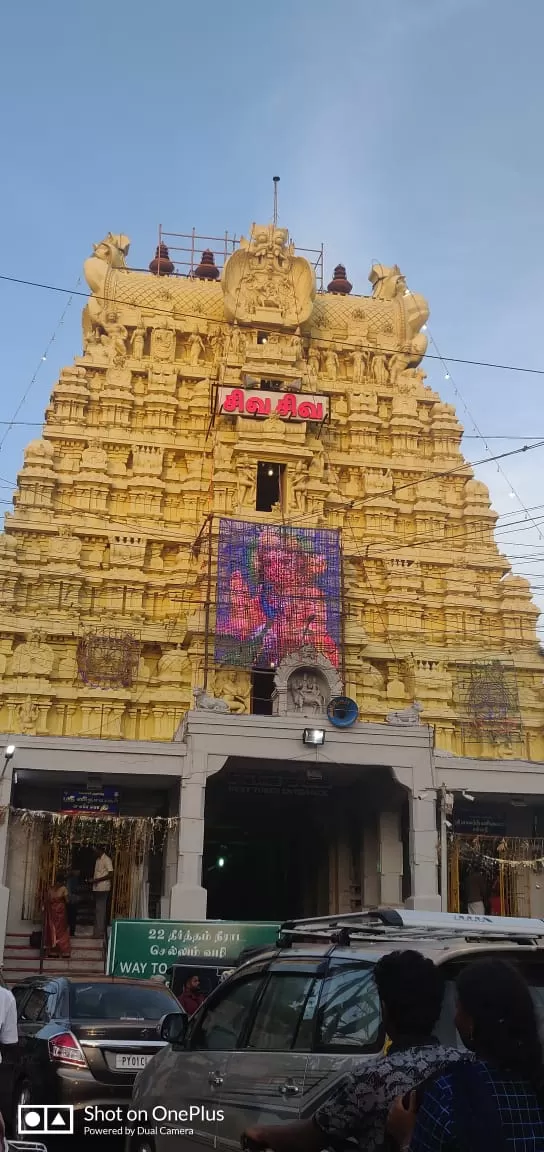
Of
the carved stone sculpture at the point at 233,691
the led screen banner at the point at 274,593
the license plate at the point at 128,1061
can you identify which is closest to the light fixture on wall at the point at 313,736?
the led screen banner at the point at 274,593

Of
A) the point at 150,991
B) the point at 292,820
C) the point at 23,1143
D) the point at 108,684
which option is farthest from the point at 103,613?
the point at 23,1143

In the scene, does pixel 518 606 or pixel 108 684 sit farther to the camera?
pixel 518 606

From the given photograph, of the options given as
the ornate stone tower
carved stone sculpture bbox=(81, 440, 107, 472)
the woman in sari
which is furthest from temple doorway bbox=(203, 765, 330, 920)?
carved stone sculpture bbox=(81, 440, 107, 472)

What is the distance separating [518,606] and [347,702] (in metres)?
10.0

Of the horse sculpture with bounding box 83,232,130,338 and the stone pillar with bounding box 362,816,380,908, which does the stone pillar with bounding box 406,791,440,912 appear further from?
the horse sculpture with bounding box 83,232,130,338

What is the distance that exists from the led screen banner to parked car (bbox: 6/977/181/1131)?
1774 centimetres

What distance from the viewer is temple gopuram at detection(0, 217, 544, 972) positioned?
2412 cm

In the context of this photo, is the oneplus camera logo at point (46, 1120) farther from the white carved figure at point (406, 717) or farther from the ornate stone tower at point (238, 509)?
the ornate stone tower at point (238, 509)

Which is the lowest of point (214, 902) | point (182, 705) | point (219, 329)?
point (214, 902)

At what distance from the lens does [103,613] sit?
98.3 ft

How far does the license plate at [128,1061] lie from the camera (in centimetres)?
927

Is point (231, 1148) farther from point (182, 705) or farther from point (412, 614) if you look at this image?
point (412, 614)

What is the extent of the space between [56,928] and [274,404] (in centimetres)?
1643

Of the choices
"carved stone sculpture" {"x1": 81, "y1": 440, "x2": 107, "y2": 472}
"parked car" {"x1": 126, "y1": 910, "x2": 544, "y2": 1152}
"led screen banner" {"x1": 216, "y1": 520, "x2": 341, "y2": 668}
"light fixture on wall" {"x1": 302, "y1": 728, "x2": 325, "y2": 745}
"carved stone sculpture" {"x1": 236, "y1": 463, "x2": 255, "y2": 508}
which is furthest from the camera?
"carved stone sculpture" {"x1": 81, "y1": 440, "x2": 107, "y2": 472}
